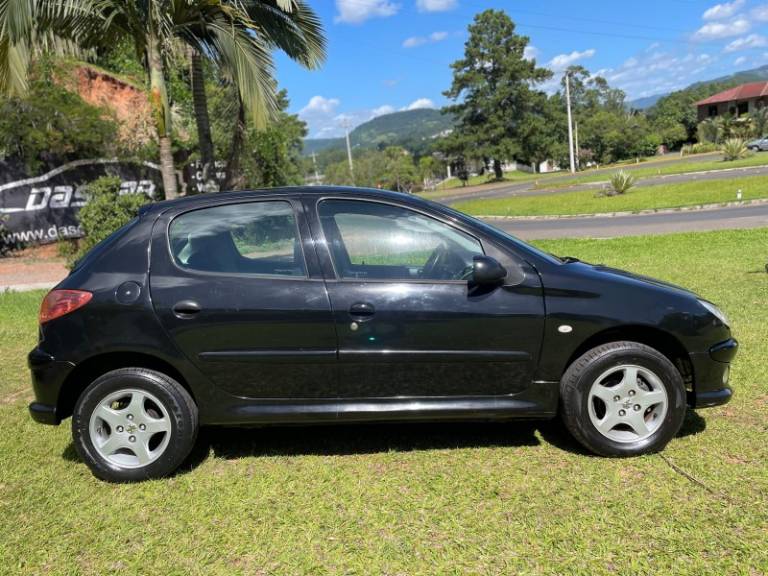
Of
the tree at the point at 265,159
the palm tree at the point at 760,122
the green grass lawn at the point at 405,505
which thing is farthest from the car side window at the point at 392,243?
the palm tree at the point at 760,122

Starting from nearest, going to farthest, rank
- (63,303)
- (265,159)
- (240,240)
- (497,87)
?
(63,303) < (240,240) < (265,159) < (497,87)

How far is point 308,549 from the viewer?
9.16 ft

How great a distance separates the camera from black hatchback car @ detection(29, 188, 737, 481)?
11.0 ft

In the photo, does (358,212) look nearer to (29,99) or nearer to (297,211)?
(297,211)

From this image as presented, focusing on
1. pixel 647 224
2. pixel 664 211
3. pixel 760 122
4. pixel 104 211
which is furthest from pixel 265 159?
pixel 760 122

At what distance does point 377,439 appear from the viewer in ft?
12.8

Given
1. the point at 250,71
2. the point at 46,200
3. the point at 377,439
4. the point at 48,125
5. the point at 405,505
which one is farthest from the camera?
the point at 46,200

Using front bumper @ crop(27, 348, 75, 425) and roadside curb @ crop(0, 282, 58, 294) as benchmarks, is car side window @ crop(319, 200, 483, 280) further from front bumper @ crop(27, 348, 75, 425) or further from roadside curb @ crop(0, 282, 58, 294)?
roadside curb @ crop(0, 282, 58, 294)

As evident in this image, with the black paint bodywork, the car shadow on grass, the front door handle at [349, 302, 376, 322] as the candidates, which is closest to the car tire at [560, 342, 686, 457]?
the black paint bodywork

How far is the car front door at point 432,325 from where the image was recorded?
10.9 feet

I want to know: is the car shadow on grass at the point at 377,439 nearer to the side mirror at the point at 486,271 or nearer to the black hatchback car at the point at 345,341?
the black hatchback car at the point at 345,341

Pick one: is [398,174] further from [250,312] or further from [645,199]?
[250,312]

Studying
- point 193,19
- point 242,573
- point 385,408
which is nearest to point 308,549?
point 242,573

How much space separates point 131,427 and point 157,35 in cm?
843
